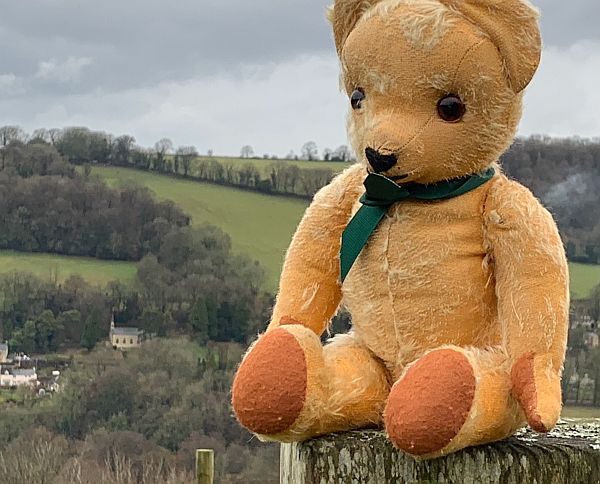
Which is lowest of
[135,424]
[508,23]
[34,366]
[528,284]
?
[135,424]

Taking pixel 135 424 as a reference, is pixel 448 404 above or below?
above

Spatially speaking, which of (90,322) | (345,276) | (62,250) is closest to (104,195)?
(62,250)

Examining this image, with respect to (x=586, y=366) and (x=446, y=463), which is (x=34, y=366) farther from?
(x=446, y=463)

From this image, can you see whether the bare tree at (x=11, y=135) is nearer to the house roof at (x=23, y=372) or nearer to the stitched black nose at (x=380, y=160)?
the house roof at (x=23, y=372)

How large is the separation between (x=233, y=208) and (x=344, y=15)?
2240 centimetres

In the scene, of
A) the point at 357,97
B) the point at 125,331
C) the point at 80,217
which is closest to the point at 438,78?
the point at 357,97

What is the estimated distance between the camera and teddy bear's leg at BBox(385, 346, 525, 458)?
4.97ft

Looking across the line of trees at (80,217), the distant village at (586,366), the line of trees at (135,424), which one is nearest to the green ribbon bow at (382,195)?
the distant village at (586,366)

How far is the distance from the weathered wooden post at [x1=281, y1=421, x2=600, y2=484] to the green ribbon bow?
0.34 meters

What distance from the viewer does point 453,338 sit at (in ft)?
5.63

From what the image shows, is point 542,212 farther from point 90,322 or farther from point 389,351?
point 90,322

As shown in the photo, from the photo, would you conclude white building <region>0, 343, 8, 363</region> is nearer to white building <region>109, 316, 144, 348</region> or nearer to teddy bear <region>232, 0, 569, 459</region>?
white building <region>109, 316, 144, 348</region>

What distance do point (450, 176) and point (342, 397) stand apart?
408 mm

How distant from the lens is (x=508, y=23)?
5.41 feet
